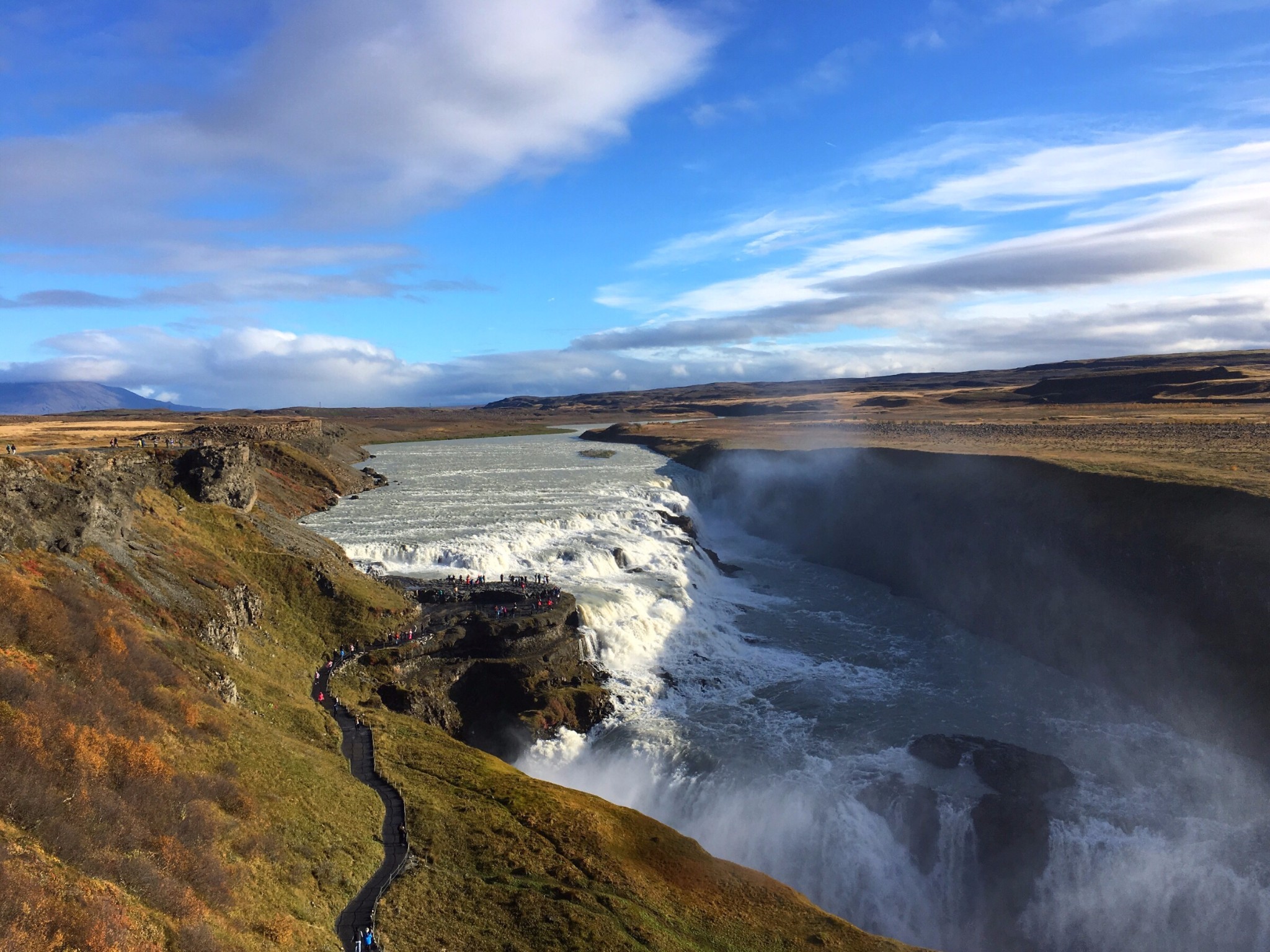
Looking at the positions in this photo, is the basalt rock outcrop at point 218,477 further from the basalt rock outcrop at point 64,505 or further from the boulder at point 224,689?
the boulder at point 224,689

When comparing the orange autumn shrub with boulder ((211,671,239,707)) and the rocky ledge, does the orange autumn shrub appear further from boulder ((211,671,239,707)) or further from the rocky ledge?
the rocky ledge

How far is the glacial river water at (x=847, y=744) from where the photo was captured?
25734 millimetres

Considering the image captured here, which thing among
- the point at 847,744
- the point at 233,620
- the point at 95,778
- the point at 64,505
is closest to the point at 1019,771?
the point at 847,744

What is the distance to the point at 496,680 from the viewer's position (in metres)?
37.1

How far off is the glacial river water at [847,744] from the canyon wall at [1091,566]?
2010mm

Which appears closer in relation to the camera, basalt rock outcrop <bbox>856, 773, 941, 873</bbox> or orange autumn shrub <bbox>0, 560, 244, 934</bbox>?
orange autumn shrub <bbox>0, 560, 244, 934</bbox>

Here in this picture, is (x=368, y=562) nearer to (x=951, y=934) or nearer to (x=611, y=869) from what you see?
(x=611, y=869)

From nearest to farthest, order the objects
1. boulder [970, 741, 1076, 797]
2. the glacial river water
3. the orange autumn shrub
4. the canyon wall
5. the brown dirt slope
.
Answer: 1. the orange autumn shrub
2. the brown dirt slope
3. the glacial river water
4. boulder [970, 741, 1076, 797]
5. the canyon wall

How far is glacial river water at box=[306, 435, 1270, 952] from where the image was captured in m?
25.7

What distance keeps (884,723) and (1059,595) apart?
17.5 meters

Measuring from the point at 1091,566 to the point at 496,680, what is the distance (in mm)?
35796

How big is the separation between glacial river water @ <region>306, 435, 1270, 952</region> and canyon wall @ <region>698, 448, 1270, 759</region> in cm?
201

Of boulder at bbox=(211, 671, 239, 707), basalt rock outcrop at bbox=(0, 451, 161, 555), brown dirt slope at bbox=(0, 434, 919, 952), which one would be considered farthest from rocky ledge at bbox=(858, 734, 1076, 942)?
basalt rock outcrop at bbox=(0, 451, 161, 555)

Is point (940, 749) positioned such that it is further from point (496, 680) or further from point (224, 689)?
point (224, 689)
